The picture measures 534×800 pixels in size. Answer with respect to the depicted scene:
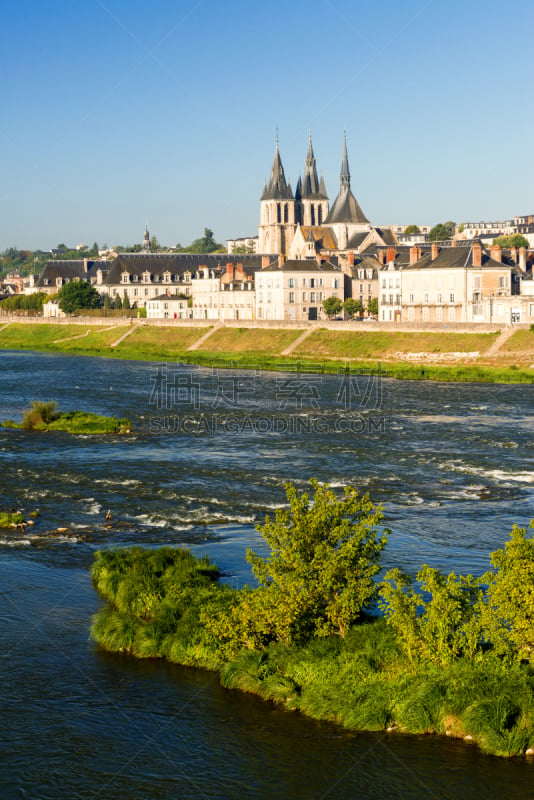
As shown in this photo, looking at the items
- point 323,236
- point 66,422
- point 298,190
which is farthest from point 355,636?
point 298,190

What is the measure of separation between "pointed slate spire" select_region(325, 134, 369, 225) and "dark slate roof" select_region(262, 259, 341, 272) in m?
35.6

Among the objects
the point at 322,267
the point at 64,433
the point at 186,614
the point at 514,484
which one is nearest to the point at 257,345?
the point at 322,267

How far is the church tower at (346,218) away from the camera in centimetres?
16188

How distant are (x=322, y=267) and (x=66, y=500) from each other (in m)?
92.5

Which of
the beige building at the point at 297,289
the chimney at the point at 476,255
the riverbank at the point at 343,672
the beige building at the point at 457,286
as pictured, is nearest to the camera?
the riverbank at the point at 343,672

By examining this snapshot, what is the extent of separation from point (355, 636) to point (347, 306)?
101647mm

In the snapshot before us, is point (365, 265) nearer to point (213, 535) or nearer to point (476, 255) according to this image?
point (476, 255)

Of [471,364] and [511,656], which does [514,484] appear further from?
[471,364]

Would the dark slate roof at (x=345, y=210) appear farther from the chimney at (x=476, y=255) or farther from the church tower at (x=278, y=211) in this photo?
the chimney at (x=476, y=255)

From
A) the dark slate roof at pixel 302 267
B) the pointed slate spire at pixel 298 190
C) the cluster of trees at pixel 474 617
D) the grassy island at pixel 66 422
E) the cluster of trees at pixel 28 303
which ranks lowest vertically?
the grassy island at pixel 66 422

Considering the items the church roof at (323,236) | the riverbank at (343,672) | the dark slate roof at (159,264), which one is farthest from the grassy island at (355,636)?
the dark slate roof at (159,264)

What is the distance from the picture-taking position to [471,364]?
287 ft

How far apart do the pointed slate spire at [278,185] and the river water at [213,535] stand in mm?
110888

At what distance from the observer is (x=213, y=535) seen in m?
34.1
